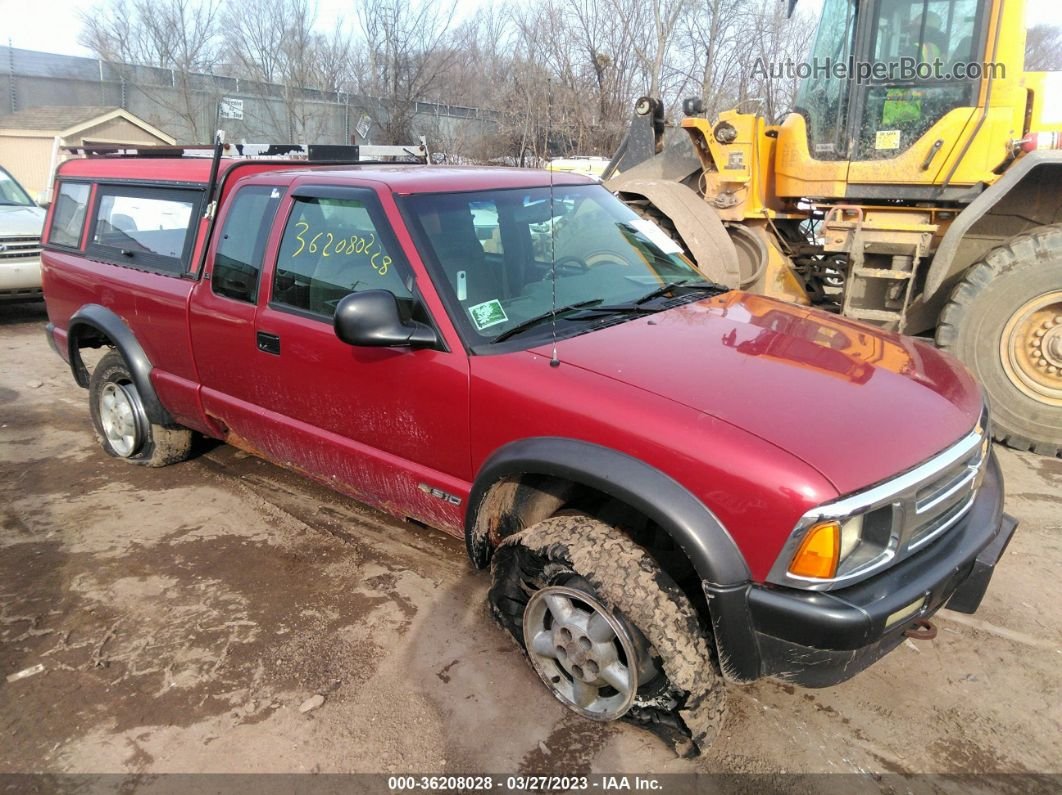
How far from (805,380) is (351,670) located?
2.00m

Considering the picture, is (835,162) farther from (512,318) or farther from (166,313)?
(166,313)

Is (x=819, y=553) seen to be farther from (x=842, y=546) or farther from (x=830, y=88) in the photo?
(x=830, y=88)

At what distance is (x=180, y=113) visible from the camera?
2519 centimetres

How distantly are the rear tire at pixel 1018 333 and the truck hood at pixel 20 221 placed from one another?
9.62m

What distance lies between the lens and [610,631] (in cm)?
253

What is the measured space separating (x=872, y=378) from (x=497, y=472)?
1.36m

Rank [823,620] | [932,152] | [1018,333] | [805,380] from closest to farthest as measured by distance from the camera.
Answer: [823,620] → [805,380] → [1018,333] → [932,152]

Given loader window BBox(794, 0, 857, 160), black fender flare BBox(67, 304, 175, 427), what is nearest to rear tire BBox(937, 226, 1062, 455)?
loader window BBox(794, 0, 857, 160)

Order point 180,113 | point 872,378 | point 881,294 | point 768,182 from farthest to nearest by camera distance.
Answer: point 180,113 → point 768,182 → point 881,294 → point 872,378

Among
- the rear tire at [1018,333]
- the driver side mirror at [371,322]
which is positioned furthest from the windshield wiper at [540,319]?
the rear tire at [1018,333]

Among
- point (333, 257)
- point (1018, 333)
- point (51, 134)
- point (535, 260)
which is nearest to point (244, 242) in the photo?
point (333, 257)

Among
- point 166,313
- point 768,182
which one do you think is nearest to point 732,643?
point 166,313

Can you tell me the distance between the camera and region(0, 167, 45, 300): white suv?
8789mm

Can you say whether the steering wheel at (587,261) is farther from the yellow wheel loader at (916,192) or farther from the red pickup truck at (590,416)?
the yellow wheel loader at (916,192)
